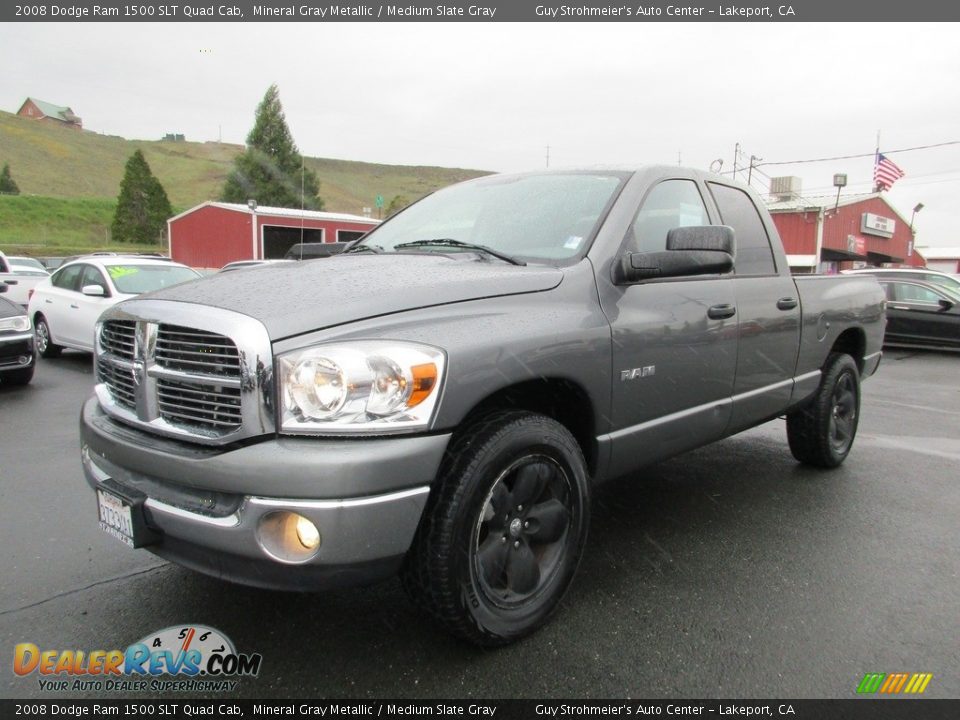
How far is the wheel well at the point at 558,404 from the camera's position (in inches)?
99.1

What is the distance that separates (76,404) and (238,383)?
5980 millimetres

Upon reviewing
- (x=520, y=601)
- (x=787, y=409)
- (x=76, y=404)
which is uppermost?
(x=787, y=409)

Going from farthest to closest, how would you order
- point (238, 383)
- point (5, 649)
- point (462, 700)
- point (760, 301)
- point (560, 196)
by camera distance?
point (760, 301) < point (560, 196) < point (5, 649) < point (462, 700) < point (238, 383)

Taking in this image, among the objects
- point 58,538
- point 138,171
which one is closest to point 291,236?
point 58,538

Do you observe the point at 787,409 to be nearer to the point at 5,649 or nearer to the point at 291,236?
the point at 5,649

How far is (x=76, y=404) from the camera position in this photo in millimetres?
6973

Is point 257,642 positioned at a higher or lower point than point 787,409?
lower

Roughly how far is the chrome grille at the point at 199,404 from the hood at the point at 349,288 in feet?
0.83

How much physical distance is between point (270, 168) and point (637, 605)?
207ft

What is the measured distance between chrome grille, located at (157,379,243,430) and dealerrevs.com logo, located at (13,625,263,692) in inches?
33.9

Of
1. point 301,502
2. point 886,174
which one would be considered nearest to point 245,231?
point 886,174

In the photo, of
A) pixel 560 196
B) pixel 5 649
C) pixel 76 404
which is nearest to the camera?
pixel 5 649

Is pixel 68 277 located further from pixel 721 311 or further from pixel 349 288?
pixel 721 311

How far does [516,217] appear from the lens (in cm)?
327
